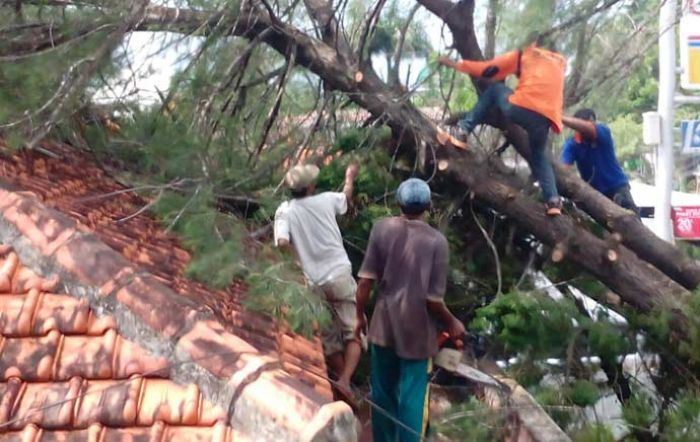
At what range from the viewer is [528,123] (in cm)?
629

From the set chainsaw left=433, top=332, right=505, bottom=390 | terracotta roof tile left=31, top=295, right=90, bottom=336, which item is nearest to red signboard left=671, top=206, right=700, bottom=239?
chainsaw left=433, top=332, right=505, bottom=390

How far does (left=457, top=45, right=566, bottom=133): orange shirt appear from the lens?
20.0 feet

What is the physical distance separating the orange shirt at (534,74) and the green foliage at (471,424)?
194 centimetres

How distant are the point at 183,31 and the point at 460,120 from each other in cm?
203

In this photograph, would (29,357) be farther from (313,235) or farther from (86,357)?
(313,235)

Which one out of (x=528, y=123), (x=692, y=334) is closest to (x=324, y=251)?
(x=528, y=123)

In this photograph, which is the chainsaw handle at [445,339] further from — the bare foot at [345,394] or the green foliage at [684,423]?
the green foliage at [684,423]

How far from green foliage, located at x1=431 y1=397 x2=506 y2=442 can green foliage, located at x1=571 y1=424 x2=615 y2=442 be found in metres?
0.53

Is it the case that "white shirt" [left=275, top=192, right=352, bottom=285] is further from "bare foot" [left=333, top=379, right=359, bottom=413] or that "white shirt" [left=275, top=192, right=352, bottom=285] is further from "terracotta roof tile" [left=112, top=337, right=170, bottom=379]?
"terracotta roof tile" [left=112, top=337, right=170, bottom=379]

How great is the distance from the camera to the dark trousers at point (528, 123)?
6262mm

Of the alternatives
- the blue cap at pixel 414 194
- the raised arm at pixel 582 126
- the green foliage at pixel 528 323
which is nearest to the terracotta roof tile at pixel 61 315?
the blue cap at pixel 414 194

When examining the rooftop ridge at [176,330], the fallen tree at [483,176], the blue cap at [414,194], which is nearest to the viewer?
the rooftop ridge at [176,330]

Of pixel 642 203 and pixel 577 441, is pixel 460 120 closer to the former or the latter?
pixel 577 441

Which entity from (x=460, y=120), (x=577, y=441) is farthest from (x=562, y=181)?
(x=577, y=441)
